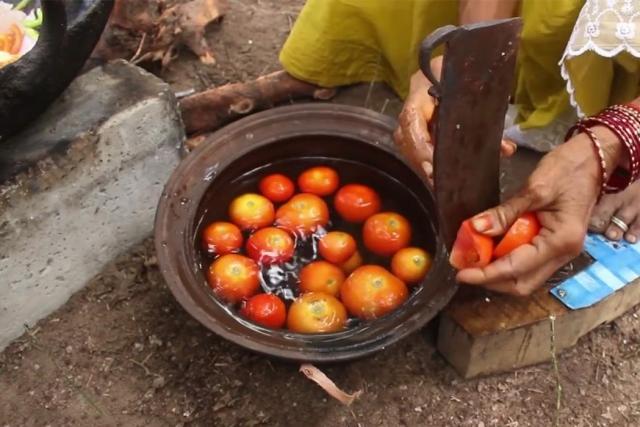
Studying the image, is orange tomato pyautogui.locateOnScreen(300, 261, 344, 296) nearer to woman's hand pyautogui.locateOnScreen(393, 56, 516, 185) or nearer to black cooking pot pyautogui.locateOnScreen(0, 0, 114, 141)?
woman's hand pyautogui.locateOnScreen(393, 56, 516, 185)

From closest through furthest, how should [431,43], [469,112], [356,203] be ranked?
[431,43], [469,112], [356,203]

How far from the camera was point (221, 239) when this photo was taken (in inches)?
85.6

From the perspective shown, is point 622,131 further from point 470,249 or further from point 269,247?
point 269,247

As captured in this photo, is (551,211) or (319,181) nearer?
(551,211)

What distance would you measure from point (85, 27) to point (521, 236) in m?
1.25

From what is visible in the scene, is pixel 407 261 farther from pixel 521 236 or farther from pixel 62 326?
pixel 62 326

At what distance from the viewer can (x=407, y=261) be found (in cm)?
210

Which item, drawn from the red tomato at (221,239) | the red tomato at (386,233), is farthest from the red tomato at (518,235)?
the red tomato at (221,239)

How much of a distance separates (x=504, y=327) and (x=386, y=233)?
0.42 meters

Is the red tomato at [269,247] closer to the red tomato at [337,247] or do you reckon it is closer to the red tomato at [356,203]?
the red tomato at [337,247]

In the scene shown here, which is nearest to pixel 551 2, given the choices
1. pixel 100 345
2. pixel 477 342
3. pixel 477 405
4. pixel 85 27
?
pixel 477 342

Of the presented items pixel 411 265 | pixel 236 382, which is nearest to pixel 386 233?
pixel 411 265

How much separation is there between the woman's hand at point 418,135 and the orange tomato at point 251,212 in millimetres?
443

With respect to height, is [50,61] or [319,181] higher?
[50,61]
